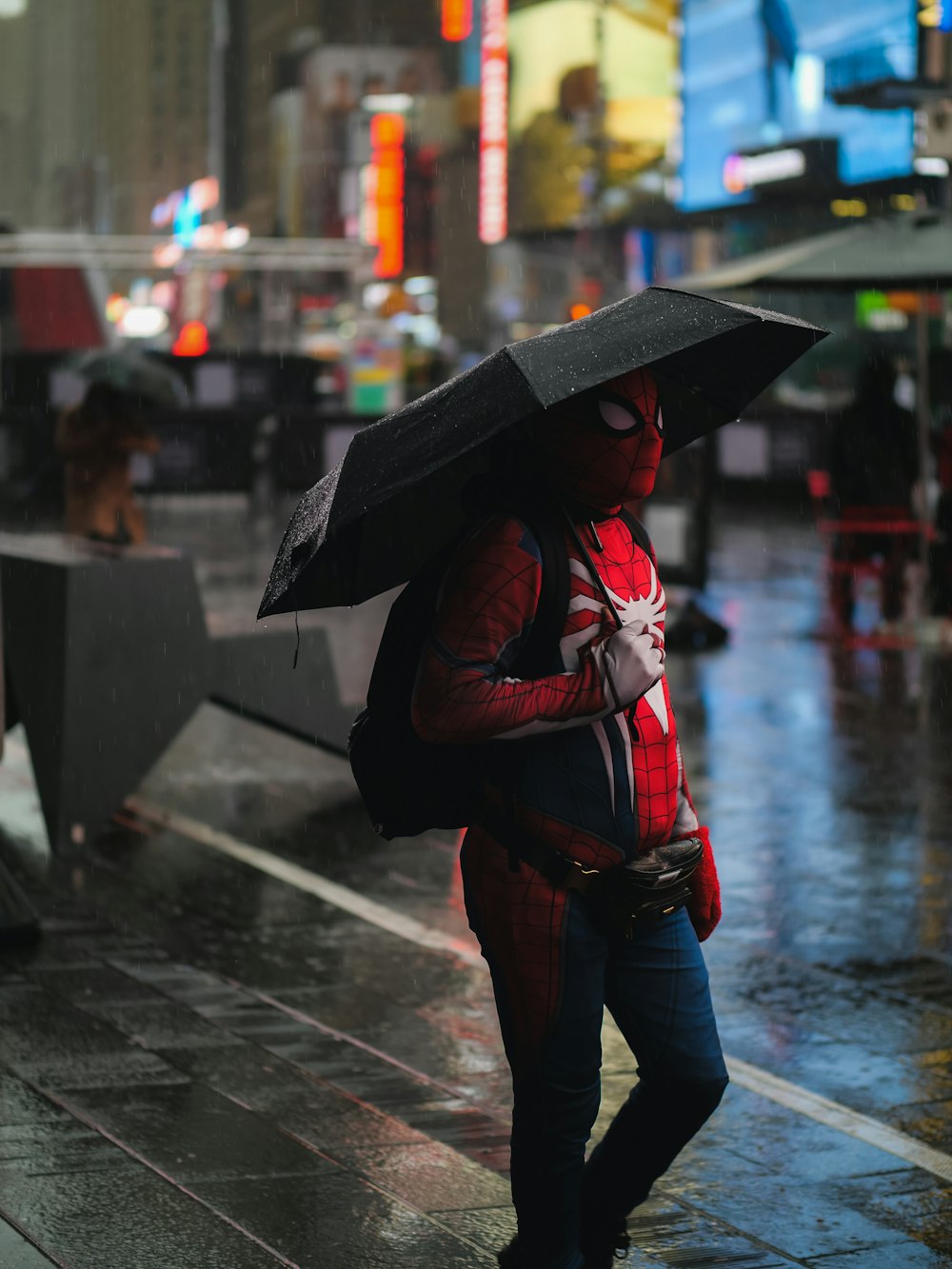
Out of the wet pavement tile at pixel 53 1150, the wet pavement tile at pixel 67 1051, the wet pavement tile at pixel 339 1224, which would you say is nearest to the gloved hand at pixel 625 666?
the wet pavement tile at pixel 339 1224

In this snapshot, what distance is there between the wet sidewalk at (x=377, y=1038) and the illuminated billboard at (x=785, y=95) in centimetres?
2831

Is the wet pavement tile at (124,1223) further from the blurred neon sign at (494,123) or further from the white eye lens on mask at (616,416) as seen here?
the blurred neon sign at (494,123)

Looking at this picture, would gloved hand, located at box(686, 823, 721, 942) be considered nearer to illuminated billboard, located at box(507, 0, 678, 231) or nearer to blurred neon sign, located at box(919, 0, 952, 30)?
blurred neon sign, located at box(919, 0, 952, 30)

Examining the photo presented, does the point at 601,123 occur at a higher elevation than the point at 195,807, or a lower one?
higher

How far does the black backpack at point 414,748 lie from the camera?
139 inches

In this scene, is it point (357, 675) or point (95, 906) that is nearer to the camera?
point (95, 906)

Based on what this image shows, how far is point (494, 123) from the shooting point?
2955 inches

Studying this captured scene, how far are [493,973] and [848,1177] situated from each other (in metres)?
1.43

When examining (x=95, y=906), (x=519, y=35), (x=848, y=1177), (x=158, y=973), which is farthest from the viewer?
(x=519, y=35)

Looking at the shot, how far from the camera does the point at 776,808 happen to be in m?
9.09

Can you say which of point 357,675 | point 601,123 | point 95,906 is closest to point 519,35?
point 601,123

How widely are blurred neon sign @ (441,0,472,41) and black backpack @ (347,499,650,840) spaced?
3496 inches

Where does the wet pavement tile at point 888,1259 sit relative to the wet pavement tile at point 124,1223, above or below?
below

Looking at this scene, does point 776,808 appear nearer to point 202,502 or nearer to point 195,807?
point 195,807
